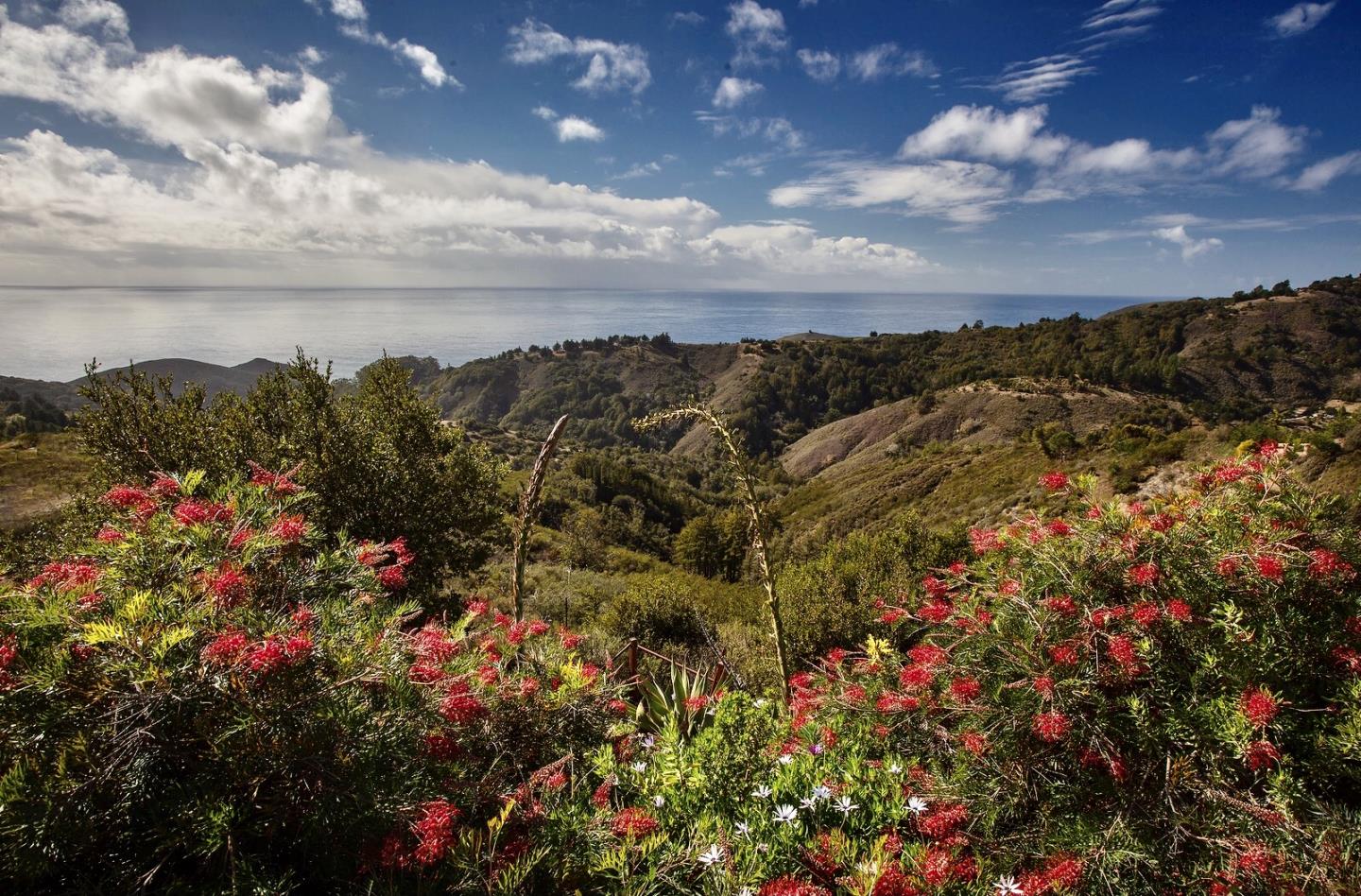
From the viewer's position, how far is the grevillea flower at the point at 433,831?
1910mm

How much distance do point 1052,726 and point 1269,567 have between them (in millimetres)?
1241

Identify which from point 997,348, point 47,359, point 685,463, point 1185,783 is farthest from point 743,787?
point 47,359

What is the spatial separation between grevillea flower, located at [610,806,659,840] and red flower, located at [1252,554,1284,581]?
2850 millimetres

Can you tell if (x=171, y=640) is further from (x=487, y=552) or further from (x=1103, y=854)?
(x=487, y=552)

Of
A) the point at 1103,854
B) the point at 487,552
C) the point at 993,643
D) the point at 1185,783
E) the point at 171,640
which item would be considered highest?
the point at 171,640

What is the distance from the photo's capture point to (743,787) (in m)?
2.69

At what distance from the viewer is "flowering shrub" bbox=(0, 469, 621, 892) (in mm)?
1682

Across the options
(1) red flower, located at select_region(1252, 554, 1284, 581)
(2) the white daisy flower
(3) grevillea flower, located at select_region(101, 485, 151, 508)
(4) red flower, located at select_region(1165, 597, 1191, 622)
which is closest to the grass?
(3) grevillea flower, located at select_region(101, 485, 151, 508)

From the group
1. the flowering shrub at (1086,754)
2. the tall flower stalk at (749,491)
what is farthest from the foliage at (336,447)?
the flowering shrub at (1086,754)

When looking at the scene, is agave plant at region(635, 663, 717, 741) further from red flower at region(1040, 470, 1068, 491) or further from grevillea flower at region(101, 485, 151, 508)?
grevillea flower at region(101, 485, 151, 508)

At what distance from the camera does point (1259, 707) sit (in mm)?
2158

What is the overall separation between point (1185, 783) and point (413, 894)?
2932mm

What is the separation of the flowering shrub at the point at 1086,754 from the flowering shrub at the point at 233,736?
72cm

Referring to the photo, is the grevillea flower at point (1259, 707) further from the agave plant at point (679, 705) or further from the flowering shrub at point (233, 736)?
the flowering shrub at point (233, 736)
